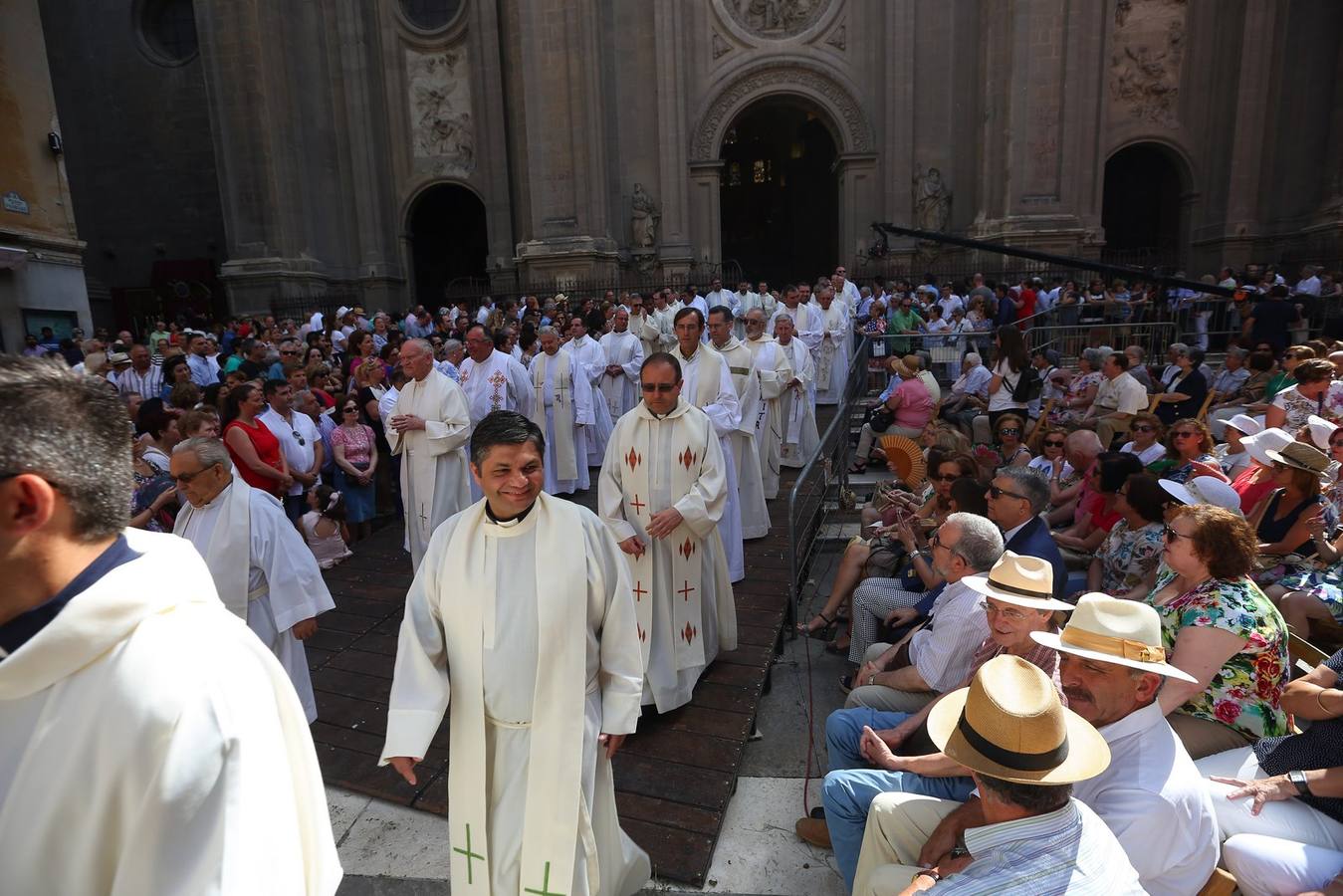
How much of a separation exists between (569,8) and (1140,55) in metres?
14.3

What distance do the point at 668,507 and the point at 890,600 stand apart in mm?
1421

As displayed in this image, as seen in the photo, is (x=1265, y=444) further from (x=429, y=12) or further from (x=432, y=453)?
(x=429, y=12)

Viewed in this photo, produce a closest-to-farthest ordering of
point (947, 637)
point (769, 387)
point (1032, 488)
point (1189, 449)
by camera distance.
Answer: point (947, 637) < point (1032, 488) < point (1189, 449) < point (769, 387)

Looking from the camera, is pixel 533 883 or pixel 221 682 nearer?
pixel 221 682

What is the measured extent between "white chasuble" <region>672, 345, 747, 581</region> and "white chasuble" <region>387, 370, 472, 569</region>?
1867mm

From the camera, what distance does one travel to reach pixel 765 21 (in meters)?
20.3

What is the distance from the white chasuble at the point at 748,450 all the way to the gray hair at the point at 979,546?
127 inches

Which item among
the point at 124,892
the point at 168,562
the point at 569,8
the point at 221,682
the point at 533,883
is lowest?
the point at 533,883

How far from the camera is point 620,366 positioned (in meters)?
10.5

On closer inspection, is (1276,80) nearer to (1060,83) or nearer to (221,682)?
(1060,83)

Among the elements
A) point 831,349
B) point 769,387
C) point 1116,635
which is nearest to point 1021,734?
point 1116,635

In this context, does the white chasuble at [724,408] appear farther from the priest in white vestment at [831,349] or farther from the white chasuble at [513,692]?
the priest in white vestment at [831,349]

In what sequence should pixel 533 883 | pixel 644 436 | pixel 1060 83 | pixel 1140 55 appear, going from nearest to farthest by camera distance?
pixel 533 883 < pixel 644 436 < pixel 1060 83 < pixel 1140 55

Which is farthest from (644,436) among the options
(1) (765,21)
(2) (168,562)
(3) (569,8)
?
(1) (765,21)
